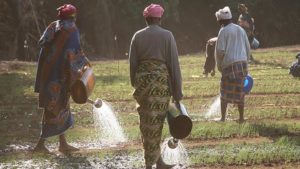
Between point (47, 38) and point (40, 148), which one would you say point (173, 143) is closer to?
point (40, 148)

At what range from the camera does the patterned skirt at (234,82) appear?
31.3ft

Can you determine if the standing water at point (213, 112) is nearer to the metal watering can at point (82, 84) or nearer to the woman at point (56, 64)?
the metal watering can at point (82, 84)

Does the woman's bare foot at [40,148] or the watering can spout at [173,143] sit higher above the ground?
the watering can spout at [173,143]

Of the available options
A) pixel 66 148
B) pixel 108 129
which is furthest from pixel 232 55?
pixel 66 148

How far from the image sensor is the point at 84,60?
8.14 metres

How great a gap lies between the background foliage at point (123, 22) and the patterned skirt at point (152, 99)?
1888 centimetres

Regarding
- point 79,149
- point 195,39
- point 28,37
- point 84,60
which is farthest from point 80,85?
point 195,39

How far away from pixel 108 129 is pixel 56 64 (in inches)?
81.5

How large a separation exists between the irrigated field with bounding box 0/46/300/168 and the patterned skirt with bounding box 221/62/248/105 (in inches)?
17.5

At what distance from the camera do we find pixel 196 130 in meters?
9.27

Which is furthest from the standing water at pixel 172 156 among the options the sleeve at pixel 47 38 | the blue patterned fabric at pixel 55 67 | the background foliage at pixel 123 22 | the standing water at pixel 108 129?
the background foliage at pixel 123 22

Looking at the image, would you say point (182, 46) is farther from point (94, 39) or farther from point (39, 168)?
point (39, 168)

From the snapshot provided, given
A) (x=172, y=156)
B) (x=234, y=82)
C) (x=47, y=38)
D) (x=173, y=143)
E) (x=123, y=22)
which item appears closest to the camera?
(x=173, y=143)

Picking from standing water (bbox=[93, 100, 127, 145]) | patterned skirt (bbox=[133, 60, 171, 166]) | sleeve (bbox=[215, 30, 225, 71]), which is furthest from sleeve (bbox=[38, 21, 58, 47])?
sleeve (bbox=[215, 30, 225, 71])
